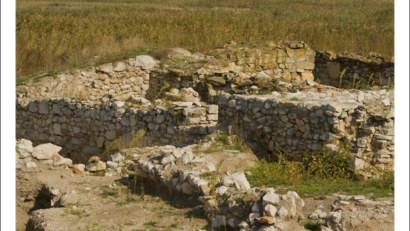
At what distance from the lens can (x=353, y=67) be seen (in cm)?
1661

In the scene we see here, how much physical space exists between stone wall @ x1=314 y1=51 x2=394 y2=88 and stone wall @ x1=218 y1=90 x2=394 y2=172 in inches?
252

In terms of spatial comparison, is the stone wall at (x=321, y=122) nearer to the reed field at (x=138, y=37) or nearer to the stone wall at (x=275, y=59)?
the stone wall at (x=275, y=59)

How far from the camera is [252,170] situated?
8.75m

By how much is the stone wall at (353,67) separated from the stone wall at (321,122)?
21.0ft

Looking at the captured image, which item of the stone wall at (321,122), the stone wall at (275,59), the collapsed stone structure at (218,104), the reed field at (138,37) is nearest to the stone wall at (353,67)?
the collapsed stone structure at (218,104)

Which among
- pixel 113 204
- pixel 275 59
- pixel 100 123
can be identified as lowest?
pixel 113 204

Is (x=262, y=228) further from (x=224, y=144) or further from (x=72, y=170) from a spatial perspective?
(x=72, y=170)

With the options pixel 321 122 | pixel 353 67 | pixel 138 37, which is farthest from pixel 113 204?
pixel 138 37

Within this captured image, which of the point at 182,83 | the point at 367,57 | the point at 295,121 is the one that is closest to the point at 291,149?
the point at 295,121

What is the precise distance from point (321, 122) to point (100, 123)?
5.04 m

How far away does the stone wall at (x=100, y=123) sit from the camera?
35.4ft

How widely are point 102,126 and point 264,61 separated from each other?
220 inches

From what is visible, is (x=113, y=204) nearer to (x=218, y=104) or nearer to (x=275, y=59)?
(x=218, y=104)

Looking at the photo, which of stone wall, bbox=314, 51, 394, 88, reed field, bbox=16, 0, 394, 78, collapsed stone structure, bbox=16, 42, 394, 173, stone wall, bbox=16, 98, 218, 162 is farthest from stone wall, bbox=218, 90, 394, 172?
reed field, bbox=16, 0, 394, 78
